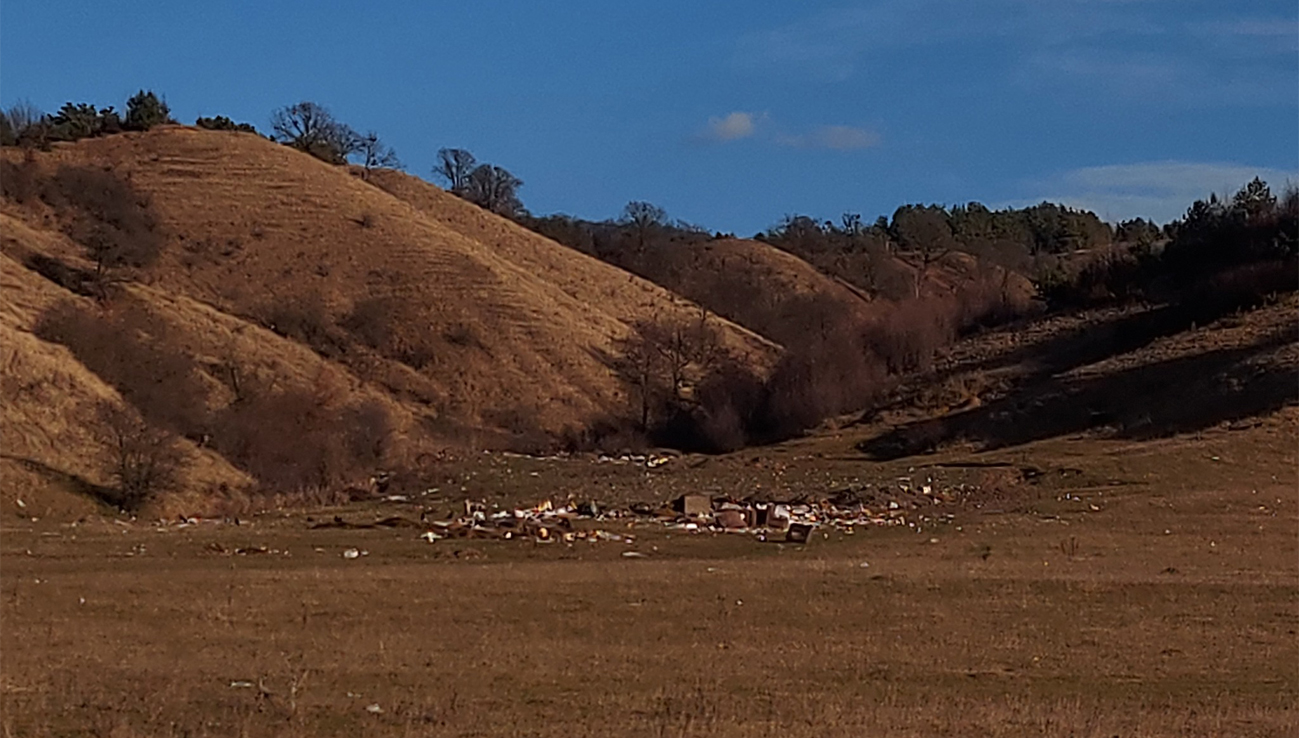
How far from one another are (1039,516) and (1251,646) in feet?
47.2

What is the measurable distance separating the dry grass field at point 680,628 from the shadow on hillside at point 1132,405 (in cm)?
1051

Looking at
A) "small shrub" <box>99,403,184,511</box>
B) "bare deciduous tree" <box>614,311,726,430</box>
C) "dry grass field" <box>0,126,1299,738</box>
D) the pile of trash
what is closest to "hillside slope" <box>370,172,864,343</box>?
"dry grass field" <box>0,126,1299,738</box>

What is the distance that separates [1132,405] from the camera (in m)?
45.2

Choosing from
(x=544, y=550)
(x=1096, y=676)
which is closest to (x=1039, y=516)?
(x=544, y=550)

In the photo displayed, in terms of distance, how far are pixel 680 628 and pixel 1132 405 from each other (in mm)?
31431

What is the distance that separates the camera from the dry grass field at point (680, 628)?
447 inches

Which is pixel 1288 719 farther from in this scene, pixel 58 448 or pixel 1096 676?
pixel 58 448

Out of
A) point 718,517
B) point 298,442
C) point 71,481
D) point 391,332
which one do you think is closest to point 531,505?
point 718,517

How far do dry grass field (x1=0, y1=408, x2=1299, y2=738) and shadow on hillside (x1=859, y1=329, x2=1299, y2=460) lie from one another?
34.5 ft

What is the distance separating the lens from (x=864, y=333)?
62719 mm

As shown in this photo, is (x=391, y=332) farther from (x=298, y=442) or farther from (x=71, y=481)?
(x=71, y=481)

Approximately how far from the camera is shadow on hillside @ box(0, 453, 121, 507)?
37625 mm

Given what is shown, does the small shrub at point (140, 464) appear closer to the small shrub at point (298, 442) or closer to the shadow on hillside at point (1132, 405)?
the small shrub at point (298, 442)

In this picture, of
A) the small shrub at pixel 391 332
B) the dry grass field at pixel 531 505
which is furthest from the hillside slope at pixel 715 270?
the small shrub at pixel 391 332
